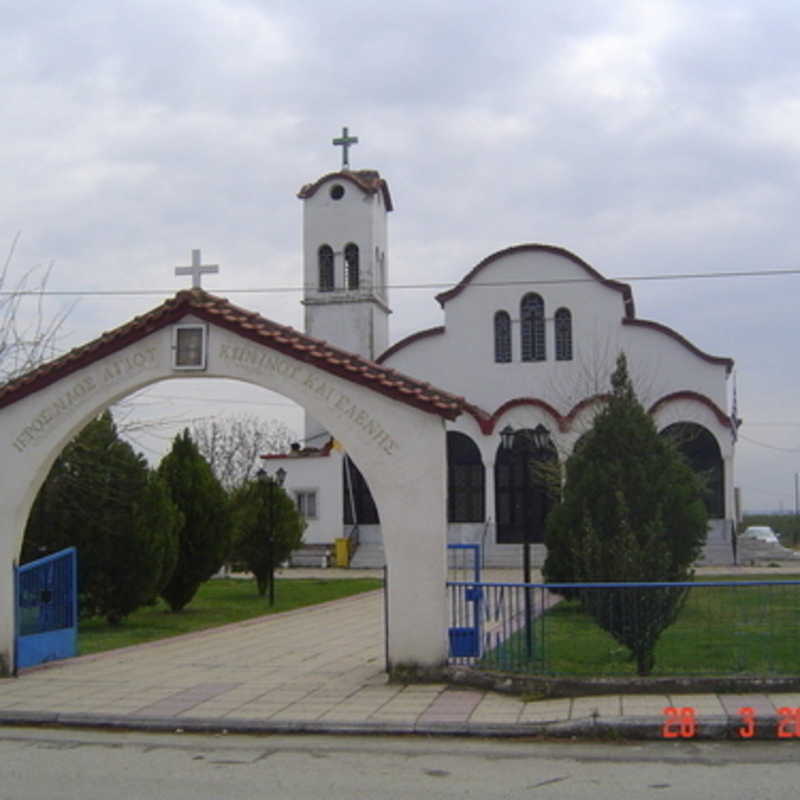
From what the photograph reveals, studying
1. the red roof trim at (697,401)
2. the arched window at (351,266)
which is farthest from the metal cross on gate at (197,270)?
the arched window at (351,266)

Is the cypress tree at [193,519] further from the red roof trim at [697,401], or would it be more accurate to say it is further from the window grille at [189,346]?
the red roof trim at [697,401]

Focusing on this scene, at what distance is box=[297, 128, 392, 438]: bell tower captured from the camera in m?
42.5

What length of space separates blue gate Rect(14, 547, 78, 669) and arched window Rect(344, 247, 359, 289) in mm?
28885

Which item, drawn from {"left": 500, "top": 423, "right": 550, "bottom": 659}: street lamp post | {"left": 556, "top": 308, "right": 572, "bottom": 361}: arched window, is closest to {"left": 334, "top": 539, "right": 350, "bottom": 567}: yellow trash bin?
{"left": 556, "top": 308, "right": 572, "bottom": 361}: arched window

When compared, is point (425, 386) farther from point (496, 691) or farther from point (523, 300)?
point (523, 300)

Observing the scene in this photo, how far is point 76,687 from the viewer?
12664 millimetres

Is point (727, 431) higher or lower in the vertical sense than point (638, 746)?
higher

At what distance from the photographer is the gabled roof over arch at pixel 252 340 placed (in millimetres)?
12859

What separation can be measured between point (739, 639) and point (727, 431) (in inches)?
1077

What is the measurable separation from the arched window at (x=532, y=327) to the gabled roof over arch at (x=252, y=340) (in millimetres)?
27825

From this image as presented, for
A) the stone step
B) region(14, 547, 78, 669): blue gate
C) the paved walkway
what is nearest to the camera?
the paved walkway

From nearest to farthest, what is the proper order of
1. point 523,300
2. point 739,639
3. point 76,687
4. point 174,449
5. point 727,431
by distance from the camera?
point 739,639
point 76,687
point 174,449
point 727,431
point 523,300

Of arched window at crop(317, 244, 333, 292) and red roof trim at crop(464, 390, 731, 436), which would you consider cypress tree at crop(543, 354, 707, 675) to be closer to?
red roof trim at crop(464, 390, 731, 436)

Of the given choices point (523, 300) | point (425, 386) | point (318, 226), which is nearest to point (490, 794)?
point (425, 386)
